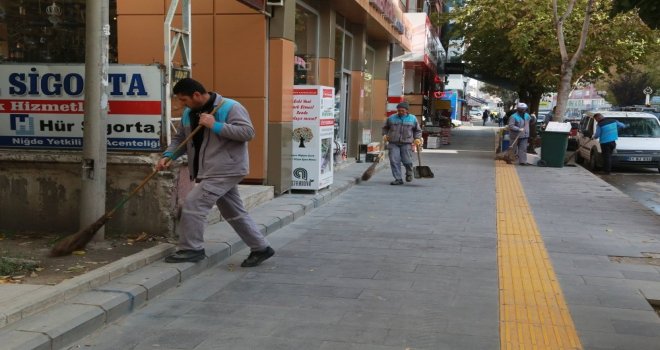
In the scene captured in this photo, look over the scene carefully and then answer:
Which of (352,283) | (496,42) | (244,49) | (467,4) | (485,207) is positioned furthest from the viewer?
(496,42)

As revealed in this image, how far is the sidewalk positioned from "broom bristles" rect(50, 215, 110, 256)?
2.19ft

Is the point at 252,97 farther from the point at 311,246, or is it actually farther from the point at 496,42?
the point at 496,42

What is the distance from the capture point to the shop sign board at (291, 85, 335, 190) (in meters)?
9.62

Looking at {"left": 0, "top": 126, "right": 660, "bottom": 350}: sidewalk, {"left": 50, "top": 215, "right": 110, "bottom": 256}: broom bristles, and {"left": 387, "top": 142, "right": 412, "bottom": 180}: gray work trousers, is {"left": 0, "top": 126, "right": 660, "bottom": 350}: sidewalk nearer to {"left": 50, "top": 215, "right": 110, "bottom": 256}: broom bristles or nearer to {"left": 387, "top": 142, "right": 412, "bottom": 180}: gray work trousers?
{"left": 50, "top": 215, "right": 110, "bottom": 256}: broom bristles

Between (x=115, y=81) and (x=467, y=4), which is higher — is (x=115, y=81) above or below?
below

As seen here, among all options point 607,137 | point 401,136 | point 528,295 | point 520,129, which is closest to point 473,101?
point 520,129

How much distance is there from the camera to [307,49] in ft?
38.5

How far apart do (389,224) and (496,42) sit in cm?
1909

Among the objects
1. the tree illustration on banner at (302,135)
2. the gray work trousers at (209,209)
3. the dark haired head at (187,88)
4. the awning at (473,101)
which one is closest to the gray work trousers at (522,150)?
the tree illustration on banner at (302,135)

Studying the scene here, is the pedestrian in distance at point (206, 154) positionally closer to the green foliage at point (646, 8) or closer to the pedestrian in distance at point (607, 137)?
the green foliage at point (646, 8)

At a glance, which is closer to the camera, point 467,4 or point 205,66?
point 205,66

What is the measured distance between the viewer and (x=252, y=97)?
8.95 meters

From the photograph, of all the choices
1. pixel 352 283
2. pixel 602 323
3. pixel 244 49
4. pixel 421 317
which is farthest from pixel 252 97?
pixel 602 323

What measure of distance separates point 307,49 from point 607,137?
862 cm
